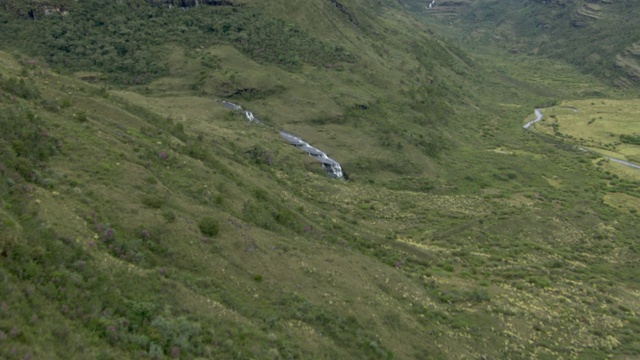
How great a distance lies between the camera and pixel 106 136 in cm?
3569

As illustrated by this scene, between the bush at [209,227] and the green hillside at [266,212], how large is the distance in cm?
24

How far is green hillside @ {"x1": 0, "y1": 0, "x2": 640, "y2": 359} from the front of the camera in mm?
21234

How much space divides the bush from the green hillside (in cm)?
24

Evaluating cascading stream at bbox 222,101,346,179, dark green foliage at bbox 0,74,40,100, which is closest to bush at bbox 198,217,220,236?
dark green foliage at bbox 0,74,40,100

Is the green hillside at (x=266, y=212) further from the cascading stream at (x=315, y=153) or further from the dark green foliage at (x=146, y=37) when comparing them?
A: the cascading stream at (x=315, y=153)

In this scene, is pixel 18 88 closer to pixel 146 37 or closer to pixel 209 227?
pixel 209 227

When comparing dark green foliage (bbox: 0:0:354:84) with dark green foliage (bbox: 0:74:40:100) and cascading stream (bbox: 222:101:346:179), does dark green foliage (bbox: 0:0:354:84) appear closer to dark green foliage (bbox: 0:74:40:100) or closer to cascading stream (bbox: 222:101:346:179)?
cascading stream (bbox: 222:101:346:179)

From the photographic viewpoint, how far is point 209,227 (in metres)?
30.3

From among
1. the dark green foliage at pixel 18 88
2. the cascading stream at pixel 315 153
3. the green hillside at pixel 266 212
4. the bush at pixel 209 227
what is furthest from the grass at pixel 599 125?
the dark green foliage at pixel 18 88

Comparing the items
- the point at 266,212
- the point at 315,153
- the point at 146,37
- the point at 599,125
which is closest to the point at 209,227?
the point at 266,212

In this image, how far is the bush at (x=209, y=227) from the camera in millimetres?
30188

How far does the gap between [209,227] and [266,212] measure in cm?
1045

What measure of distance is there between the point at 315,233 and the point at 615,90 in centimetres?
19513

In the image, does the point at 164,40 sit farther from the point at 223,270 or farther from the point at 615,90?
the point at 615,90
